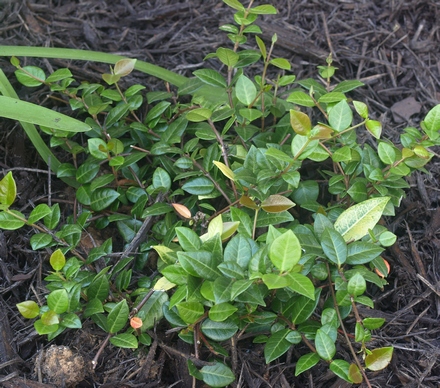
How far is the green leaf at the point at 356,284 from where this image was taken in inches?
49.5

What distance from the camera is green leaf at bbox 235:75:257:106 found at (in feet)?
5.35

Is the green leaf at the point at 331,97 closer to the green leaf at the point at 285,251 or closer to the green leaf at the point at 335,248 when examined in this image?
the green leaf at the point at 335,248

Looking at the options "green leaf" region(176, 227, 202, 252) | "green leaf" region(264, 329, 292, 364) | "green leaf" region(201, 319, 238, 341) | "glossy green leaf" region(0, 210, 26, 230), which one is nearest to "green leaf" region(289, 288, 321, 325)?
"green leaf" region(264, 329, 292, 364)

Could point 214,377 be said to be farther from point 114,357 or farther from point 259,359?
point 114,357

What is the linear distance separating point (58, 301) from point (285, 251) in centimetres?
59

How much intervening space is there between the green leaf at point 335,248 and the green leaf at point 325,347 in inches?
7.4

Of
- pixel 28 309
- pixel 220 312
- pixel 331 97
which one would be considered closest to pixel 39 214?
pixel 28 309

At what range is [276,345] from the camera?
134cm

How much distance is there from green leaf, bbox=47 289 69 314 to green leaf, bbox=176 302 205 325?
11.4 inches

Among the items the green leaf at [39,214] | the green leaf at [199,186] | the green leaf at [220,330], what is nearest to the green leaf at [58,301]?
the green leaf at [39,214]

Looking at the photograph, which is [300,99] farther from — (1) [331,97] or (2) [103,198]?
(2) [103,198]

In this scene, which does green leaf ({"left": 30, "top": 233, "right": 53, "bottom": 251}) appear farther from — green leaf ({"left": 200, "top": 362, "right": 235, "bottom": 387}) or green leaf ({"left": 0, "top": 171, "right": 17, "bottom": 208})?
green leaf ({"left": 200, "top": 362, "right": 235, "bottom": 387})

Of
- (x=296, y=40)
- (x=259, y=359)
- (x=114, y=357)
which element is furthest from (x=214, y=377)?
(x=296, y=40)

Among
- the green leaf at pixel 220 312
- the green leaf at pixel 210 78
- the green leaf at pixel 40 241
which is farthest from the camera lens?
the green leaf at pixel 210 78
